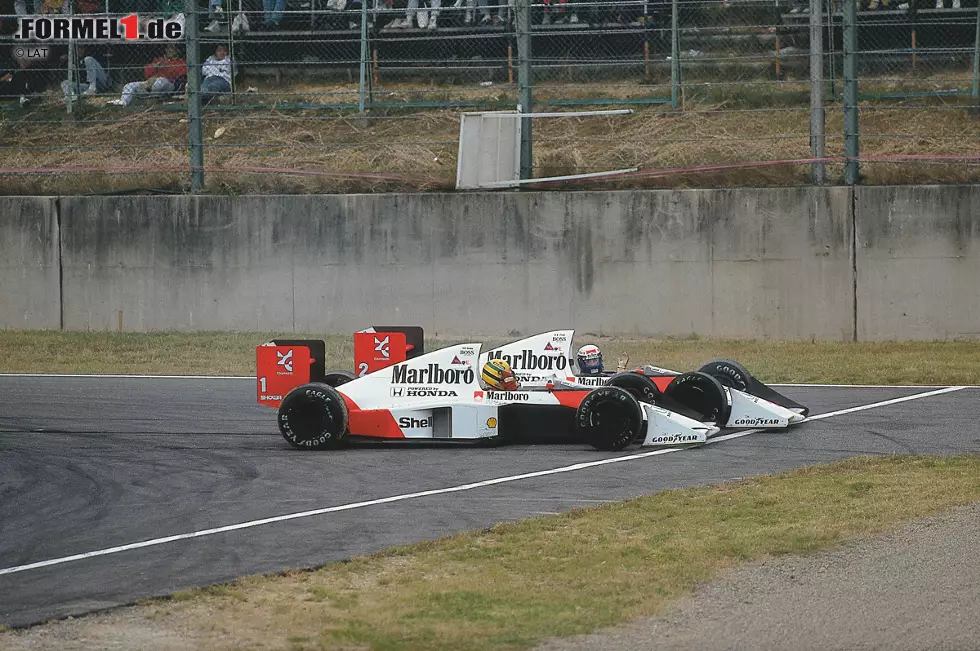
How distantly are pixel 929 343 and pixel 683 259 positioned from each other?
3402mm

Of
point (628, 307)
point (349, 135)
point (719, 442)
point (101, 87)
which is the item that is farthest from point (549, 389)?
point (101, 87)

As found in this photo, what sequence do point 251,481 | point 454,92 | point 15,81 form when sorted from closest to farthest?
1. point 251,481
2. point 454,92
3. point 15,81

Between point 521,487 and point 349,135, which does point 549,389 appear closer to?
point 521,487

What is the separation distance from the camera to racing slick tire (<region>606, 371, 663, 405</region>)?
40.8ft

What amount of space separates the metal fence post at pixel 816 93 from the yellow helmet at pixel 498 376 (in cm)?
838

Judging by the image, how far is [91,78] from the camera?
73.8 ft

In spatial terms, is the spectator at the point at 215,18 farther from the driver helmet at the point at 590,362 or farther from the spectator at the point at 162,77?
the driver helmet at the point at 590,362

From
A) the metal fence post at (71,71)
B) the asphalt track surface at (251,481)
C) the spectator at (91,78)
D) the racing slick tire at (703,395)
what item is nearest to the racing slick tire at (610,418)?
the asphalt track surface at (251,481)

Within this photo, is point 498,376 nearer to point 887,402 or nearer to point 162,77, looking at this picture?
point 887,402

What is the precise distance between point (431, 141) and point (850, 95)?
6265 millimetres

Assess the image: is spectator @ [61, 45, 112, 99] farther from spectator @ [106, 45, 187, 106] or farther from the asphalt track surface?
the asphalt track surface

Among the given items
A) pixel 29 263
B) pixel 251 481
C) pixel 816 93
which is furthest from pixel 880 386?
pixel 29 263

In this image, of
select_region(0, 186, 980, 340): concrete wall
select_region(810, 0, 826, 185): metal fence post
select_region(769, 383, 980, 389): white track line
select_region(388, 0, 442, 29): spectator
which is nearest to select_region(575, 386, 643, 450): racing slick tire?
select_region(769, 383, 980, 389): white track line

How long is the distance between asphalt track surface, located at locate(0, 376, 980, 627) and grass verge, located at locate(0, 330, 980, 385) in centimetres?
117
